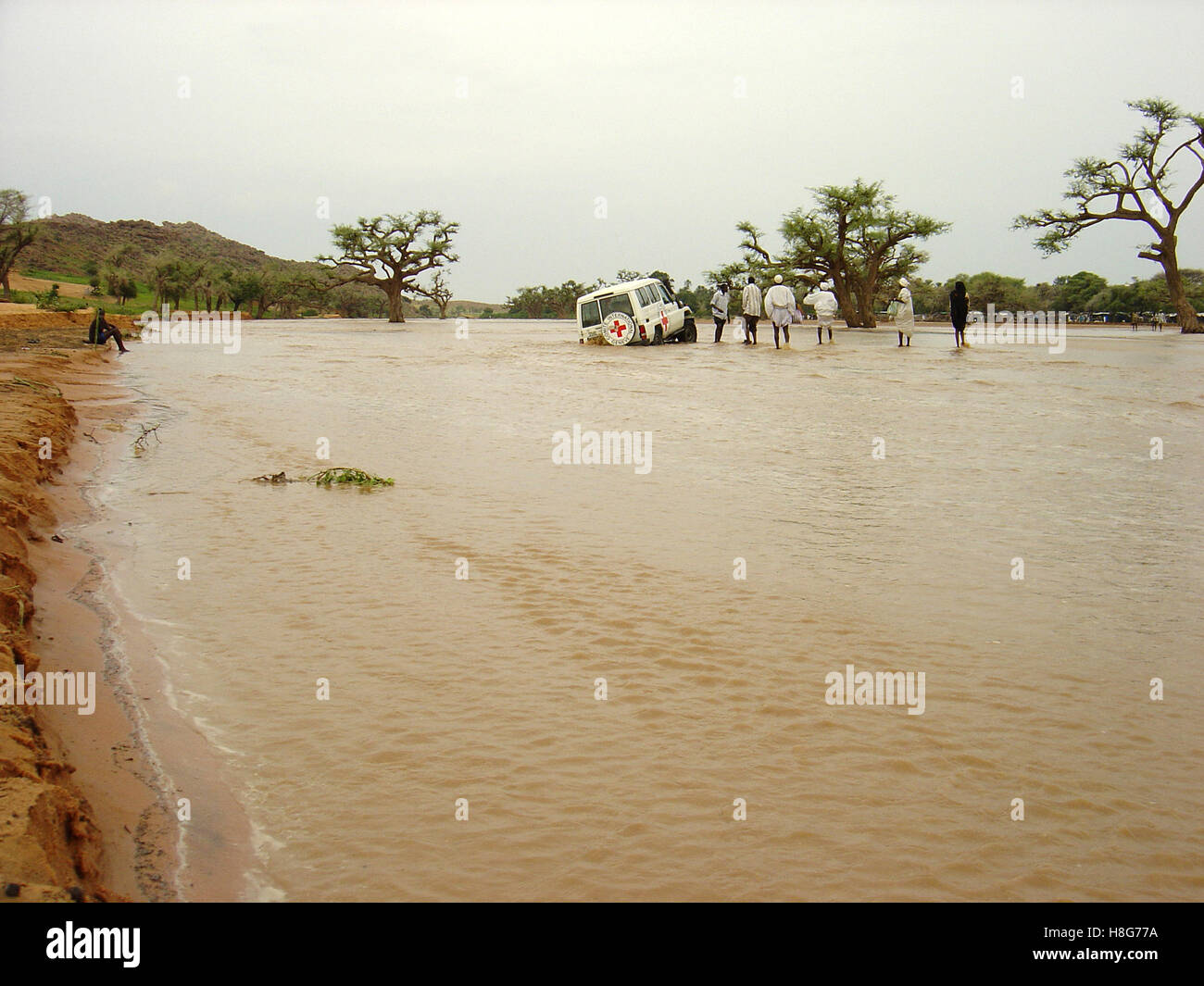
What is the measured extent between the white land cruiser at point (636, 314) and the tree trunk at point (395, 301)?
32.9 m

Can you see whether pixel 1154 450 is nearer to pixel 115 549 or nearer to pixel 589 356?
pixel 115 549

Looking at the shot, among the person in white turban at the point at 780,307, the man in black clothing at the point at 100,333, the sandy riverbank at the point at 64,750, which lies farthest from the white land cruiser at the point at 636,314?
the sandy riverbank at the point at 64,750

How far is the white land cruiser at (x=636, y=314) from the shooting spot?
27.9 m

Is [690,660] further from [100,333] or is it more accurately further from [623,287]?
[100,333]

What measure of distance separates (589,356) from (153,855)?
2347cm

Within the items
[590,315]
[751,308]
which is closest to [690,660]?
[751,308]

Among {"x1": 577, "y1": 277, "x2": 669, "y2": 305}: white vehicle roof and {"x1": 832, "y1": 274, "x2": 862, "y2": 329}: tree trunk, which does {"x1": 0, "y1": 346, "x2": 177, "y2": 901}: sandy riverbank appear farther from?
{"x1": 832, "y1": 274, "x2": 862, "y2": 329}: tree trunk

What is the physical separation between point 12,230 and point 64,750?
5578cm

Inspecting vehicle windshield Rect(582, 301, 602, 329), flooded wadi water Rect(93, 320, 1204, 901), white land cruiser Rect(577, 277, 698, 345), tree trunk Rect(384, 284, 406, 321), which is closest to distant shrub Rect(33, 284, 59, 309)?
tree trunk Rect(384, 284, 406, 321)

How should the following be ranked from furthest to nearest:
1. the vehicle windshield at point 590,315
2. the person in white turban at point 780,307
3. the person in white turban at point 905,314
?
Result: the vehicle windshield at point 590,315 < the person in white turban at point 780,307 < the person in white turban at point 905,314

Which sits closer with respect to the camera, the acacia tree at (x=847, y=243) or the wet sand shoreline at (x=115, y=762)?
the wet sand shoreline at (x=115, y=762)

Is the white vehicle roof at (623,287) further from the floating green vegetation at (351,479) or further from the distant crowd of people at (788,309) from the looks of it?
the floating green vegetation at (351,479)

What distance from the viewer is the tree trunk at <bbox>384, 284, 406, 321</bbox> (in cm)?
5953
